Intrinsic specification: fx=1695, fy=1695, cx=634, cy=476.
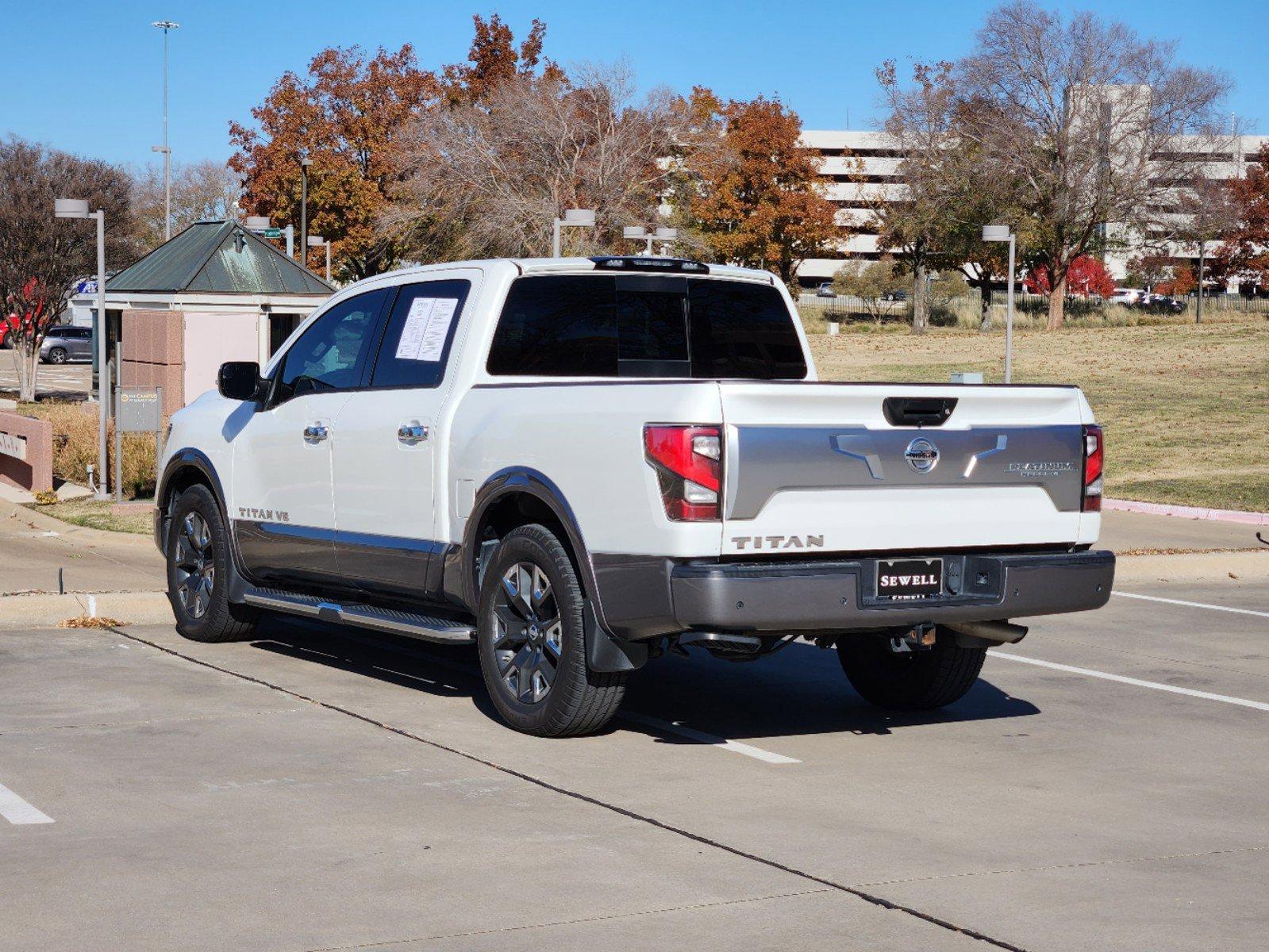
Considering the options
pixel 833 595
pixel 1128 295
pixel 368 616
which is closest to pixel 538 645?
pixel 368 616

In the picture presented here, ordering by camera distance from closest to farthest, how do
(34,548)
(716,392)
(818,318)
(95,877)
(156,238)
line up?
1. (95,877)
2. (716,392)
3. (34,548)
4. (818,318)
5. (156,238)

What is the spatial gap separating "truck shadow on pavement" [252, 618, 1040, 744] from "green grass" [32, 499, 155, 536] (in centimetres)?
589

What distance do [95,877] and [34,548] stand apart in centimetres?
991

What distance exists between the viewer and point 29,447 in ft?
64.1

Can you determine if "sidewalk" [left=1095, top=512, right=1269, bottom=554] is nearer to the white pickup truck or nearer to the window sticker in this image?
the white pickup truck

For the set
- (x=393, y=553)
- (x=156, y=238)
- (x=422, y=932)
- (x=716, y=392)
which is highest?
(x=156, y=238)

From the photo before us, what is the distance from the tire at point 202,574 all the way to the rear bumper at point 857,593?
13.1 ft

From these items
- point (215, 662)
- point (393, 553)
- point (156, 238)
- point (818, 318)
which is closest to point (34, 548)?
point (215, 662)

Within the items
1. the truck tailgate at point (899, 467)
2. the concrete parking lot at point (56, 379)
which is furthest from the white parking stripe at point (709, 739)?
the concrete parking lot at point (56, 379)

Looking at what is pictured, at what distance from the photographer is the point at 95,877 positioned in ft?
17.3

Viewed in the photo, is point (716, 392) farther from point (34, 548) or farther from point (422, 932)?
point (34, 548)

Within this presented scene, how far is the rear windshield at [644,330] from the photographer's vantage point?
8.18 m

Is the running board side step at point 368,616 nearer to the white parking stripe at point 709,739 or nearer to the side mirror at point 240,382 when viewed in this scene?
the white parking stripe at point 709,739

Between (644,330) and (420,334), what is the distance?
3.65 feet
